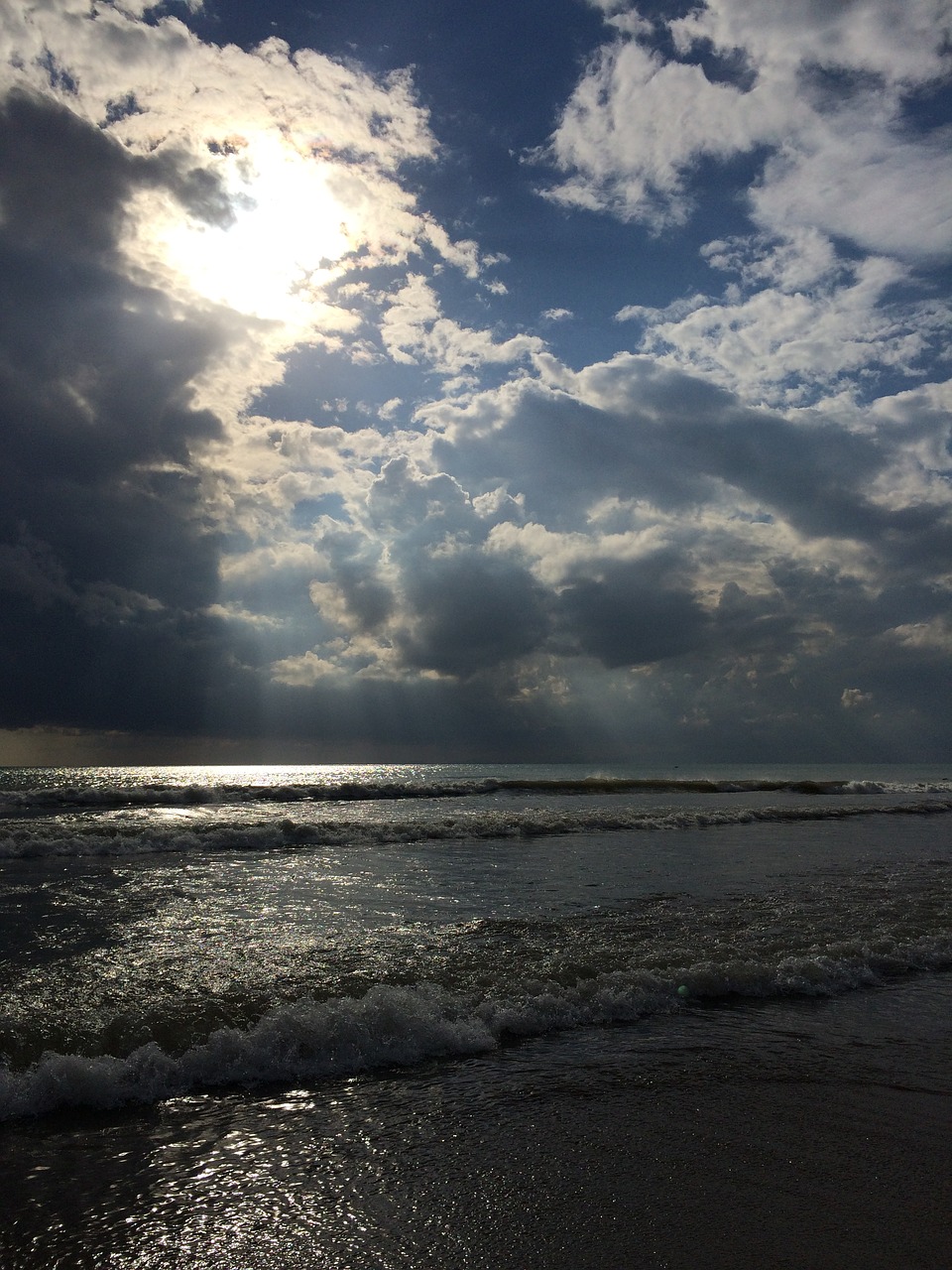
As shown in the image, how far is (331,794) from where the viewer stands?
4872cm

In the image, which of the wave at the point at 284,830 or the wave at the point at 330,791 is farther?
the wave at the point at 330,791

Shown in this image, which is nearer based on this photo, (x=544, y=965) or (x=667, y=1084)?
(x=667, y=1084)

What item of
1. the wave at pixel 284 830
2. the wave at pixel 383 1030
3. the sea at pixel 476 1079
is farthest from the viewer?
the wave at pixel 284 830

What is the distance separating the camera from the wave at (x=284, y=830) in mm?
22958

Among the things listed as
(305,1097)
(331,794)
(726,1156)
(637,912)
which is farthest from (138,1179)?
(331,794)

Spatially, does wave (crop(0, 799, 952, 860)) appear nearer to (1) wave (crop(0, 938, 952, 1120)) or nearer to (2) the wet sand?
(1) wave (crop(0, 938, 952, 1120))

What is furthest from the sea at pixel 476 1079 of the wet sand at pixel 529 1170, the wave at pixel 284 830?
the wave at pixel 284 830

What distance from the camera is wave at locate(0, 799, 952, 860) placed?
22958 millimetres

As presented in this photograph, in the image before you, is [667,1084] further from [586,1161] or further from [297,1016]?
[297,1016]

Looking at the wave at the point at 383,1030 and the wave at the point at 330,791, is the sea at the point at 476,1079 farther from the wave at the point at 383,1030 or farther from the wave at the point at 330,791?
the wave at the point at 330,791

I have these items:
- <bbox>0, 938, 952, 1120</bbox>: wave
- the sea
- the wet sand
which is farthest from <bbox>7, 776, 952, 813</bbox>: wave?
the wet sand

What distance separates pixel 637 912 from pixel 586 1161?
8318 millimetres

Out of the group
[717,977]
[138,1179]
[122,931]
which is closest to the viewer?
[138,1179]

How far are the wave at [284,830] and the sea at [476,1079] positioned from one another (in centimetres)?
810
